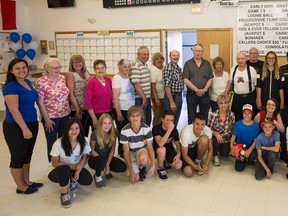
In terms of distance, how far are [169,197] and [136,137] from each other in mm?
704

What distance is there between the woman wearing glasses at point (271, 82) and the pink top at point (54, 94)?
2.37 metres

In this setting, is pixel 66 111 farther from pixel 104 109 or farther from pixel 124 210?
pixel 124 210

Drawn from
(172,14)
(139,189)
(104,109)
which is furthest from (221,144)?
(172,14)

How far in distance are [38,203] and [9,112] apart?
874 millimetres

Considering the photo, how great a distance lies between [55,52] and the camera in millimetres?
6863

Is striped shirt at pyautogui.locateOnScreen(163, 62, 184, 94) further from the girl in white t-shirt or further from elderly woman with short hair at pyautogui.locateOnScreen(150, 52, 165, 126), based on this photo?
the girl in white t-shirt

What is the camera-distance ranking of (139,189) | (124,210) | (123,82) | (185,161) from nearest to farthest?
(124,210), (139,189), (185,161), (123,82)

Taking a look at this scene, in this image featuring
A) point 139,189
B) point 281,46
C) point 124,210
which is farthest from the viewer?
point 281,46

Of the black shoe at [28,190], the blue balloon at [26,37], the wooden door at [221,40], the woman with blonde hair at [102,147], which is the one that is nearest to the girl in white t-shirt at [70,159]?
the woman with blonde hair at [102,147]

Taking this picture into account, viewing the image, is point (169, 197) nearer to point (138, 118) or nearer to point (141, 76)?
point (138, 118)

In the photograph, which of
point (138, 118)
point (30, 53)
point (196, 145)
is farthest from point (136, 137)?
point (30, 53)

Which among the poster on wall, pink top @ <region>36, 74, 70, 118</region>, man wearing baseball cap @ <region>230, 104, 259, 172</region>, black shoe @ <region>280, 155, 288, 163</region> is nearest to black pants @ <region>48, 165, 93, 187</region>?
pink top @ <region>36, 74, 70, 118</region>

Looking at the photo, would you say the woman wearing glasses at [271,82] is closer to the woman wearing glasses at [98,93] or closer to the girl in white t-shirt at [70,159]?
the woman wearing glasses at [98,93]

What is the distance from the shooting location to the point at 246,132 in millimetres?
3525
